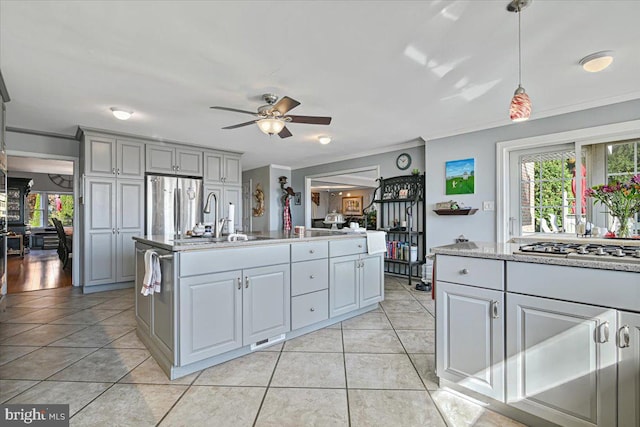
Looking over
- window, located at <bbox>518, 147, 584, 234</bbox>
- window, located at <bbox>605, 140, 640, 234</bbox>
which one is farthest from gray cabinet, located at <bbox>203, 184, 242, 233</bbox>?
window, located at <bbox>605, 140, 640, 234</bbox>

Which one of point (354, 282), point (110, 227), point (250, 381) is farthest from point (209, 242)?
point (110, 227)

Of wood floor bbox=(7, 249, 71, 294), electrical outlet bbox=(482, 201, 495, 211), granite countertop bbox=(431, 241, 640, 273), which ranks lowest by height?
wood floor bbox=(7, 249, 71, 294)

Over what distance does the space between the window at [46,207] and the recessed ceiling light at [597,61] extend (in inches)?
528

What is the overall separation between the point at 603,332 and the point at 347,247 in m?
2.06

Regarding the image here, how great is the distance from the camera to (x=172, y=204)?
16.4 feet

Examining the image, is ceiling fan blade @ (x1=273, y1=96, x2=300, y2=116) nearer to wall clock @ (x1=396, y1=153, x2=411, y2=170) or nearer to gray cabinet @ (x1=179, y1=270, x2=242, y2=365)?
gray cabinet @ (x1=179, y1=270, x2=242, y2=365)

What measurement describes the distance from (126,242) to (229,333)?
10.8 ft

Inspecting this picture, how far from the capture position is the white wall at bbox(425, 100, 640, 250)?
3264mm

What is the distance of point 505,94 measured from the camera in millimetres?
3062

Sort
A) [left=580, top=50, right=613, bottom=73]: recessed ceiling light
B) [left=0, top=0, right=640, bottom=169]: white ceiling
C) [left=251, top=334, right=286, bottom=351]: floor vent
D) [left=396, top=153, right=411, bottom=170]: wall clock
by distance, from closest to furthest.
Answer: [left=0, top=0, right=640, bottom=169]: white ceiling, [left=580, top=50, right=613, bottom=73]: recessed ceiling light, [left=251, top=334, right=286, bottom=351]: floor vent, [left=396, top=153, right=411, bottom=170]: wall clock

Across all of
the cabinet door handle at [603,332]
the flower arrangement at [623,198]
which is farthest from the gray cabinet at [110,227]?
the flower arrangement at [623,198]

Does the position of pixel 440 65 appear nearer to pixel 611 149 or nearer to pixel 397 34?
pixel 397 34

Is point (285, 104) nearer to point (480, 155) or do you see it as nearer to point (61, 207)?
point (480, 155)

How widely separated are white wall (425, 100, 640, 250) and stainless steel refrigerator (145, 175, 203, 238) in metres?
3.81
